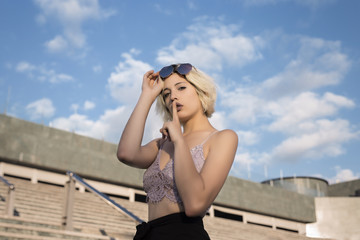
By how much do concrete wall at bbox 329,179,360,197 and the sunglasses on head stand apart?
35.3 m

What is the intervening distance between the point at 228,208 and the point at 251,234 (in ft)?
32.5

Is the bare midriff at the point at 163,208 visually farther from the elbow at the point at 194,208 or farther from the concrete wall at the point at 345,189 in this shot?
the concrete wall at the point at 345,189

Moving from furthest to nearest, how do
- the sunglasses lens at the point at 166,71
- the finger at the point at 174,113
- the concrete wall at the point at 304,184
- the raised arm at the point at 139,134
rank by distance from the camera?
1. the concrete wall at the point at 304,184
2. the sunglasses lens at the point at 166,71
3. the raised arm at the point at 139,134
4. the finger at the point at 174,113

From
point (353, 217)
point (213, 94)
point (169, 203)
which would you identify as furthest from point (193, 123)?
point (353, 217)

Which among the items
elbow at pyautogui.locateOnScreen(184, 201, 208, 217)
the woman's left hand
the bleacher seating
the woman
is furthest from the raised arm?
the bleacher seating

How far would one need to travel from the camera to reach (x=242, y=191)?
25734 millimetres

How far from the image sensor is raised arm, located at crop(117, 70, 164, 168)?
6.18ft

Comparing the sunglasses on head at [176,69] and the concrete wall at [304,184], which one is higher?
the concrete wall at [304,184]

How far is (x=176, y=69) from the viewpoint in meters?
1.99

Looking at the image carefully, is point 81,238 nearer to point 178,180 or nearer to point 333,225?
point 178,180

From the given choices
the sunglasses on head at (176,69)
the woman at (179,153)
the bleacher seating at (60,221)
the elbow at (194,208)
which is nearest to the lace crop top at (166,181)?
the woman at (179,153)

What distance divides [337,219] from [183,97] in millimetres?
29477

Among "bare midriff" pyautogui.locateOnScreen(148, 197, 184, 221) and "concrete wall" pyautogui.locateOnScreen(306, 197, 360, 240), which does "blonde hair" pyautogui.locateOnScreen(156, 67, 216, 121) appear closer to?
"bare midriff" pyautogui.locateOnScreen(148, 197, 184, 221)

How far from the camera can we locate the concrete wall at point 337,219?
27578 mm
